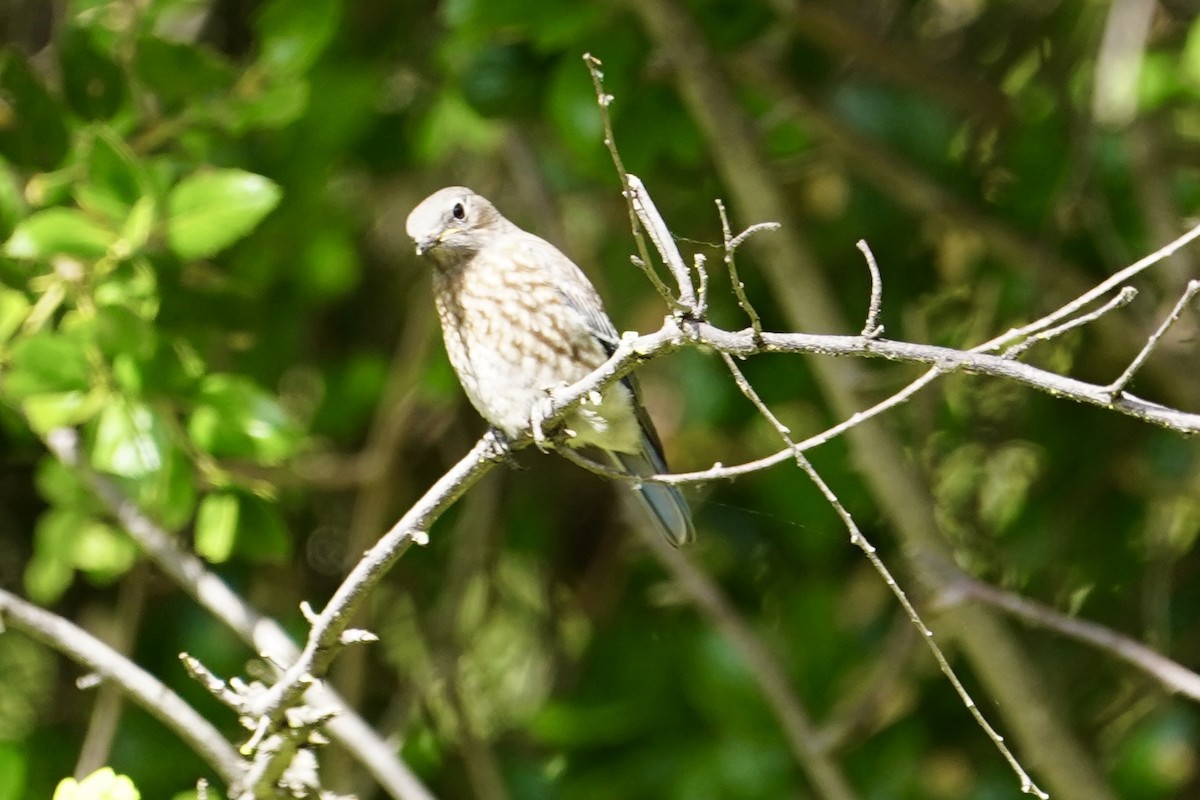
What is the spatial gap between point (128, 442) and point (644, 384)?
1.93m

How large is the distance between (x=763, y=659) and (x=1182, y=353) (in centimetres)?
125

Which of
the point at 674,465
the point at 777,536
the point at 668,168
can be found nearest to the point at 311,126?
the point at 668,168

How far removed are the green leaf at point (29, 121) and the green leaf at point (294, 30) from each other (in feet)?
1.76

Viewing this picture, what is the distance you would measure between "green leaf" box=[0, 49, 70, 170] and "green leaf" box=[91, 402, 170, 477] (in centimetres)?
63

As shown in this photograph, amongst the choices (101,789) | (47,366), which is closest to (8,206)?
(47,366)

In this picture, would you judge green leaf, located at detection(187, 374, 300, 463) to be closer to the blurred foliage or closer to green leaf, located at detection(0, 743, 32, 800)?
the blurred foliage

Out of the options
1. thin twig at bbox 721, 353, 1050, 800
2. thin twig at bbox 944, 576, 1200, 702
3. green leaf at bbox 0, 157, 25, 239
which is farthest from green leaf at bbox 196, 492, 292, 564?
thin twig at bbox 944, 576, 1200, 702

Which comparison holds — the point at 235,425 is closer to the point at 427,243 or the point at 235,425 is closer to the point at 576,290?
the point at 427,243

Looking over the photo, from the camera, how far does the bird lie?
10.4 ft

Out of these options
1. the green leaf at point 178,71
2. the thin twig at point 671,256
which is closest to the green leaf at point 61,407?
the green leaf at point 178,71

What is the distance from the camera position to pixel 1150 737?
4.00 metres

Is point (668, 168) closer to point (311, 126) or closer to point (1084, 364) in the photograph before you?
point (311, 126)

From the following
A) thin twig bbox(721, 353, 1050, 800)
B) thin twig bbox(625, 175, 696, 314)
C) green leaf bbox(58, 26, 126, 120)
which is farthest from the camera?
green leaf bbox(58, 26, 126, 120)

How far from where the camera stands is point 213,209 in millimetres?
3176
